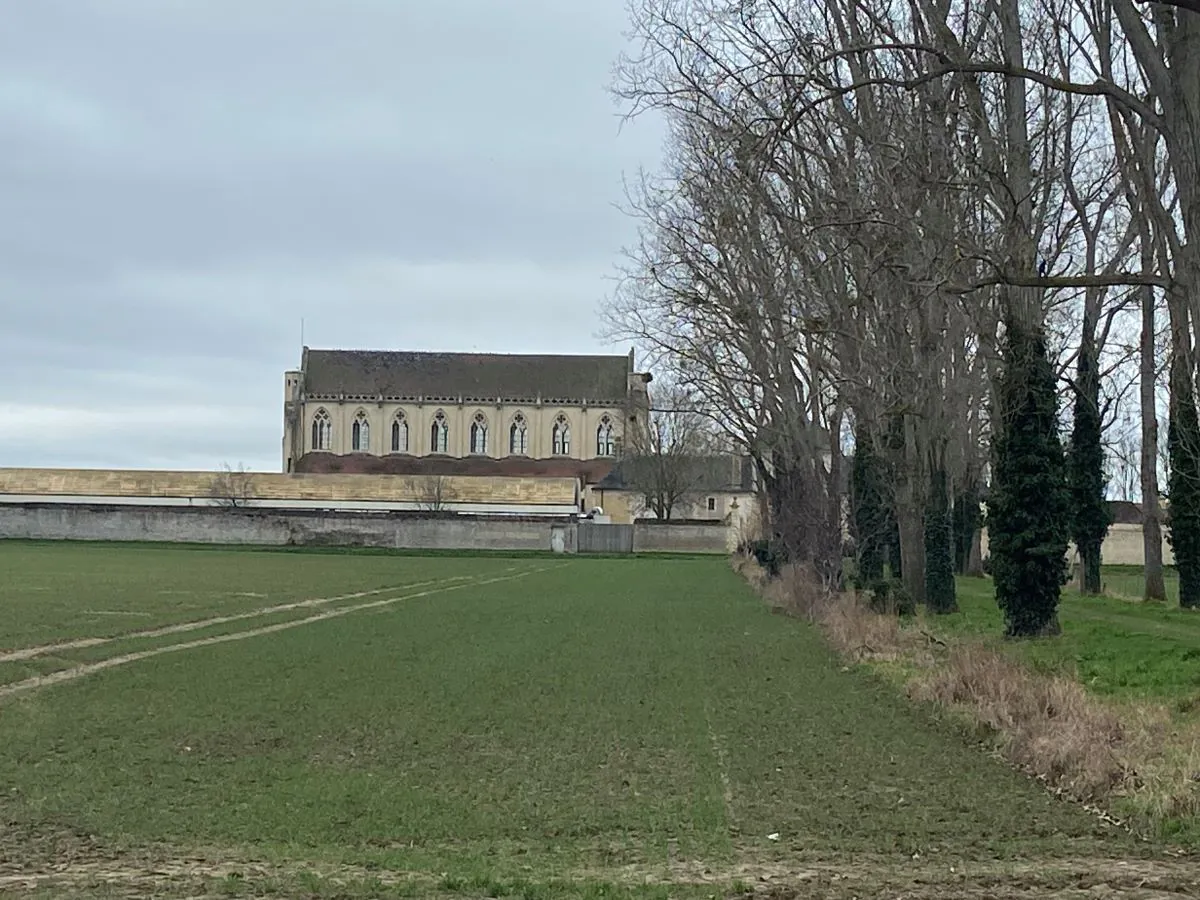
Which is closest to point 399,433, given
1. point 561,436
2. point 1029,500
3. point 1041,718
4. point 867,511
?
point 561,436

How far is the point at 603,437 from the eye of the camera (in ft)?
424

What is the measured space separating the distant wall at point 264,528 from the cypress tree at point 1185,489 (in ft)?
177

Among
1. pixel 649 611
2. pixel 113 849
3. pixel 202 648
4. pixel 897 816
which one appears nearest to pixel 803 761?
pixel 897 816

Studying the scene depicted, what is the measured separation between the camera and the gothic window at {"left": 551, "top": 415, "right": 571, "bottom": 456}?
12975 centimetres

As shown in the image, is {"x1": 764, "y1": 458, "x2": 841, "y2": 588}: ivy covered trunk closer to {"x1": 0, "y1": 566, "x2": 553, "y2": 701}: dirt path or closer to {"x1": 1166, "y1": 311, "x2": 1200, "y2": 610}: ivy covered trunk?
{"x1": 1166, "y1": 311, "x2": 1200, "y2": 610}: ivy covered trunk

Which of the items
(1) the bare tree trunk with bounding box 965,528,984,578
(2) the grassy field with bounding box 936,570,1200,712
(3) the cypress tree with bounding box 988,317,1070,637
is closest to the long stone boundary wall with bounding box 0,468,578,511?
(1) the bare tree trunk with bounding box 965,528,984,578

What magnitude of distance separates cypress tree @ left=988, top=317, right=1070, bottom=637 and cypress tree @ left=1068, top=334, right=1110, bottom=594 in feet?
48.2

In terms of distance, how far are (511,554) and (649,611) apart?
49.4m

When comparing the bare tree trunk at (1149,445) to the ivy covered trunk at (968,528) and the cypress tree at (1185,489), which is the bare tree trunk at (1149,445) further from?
the ivy covered trunk at (968,528)

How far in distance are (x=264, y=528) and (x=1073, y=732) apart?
79.4m

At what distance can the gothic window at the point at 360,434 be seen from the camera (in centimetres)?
12756

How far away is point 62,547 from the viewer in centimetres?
7900

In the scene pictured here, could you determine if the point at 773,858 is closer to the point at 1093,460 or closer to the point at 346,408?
the point at 1093,460

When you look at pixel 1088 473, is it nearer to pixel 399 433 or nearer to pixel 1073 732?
pixel 1073 732
